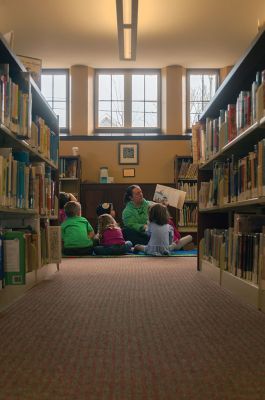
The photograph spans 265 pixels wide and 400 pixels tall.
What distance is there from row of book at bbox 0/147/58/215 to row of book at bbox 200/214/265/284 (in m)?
1.41

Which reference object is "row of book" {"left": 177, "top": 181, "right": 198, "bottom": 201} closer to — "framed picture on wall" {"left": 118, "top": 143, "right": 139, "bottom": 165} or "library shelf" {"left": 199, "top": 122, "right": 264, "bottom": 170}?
"framed picture on wall" {"left": 118, "top": 143, "right": 139, "bottom": 165}

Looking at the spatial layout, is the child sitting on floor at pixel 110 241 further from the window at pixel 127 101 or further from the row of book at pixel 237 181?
the window at pixel 127 101

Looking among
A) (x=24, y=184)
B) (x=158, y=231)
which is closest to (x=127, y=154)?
(x=158, y=231)

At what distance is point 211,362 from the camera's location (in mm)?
1720

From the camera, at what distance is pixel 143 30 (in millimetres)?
8227

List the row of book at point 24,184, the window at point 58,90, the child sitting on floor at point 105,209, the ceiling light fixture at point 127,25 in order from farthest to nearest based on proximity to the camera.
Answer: the window at point 58,90 < the child sitting on floor at point 105,209 < the ceiling light fixture at point 127,25 < the row of book at point 24,184

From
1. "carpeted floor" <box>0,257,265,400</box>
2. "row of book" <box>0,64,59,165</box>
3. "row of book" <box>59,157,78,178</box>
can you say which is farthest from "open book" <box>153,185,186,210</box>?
"carpeted floor" <box>0,257,265,400</box>

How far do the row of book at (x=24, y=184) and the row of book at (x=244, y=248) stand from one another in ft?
4.61

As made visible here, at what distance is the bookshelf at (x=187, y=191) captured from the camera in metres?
9.14

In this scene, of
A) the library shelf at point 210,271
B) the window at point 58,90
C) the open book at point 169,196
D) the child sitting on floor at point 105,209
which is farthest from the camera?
the window at point 58,90

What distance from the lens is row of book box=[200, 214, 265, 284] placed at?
2.89 m

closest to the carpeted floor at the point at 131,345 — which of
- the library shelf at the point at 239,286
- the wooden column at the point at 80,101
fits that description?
the library shelf at the point at 239,286

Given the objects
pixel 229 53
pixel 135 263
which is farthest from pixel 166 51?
pixel 135 263

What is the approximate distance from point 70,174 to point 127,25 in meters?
3.03
